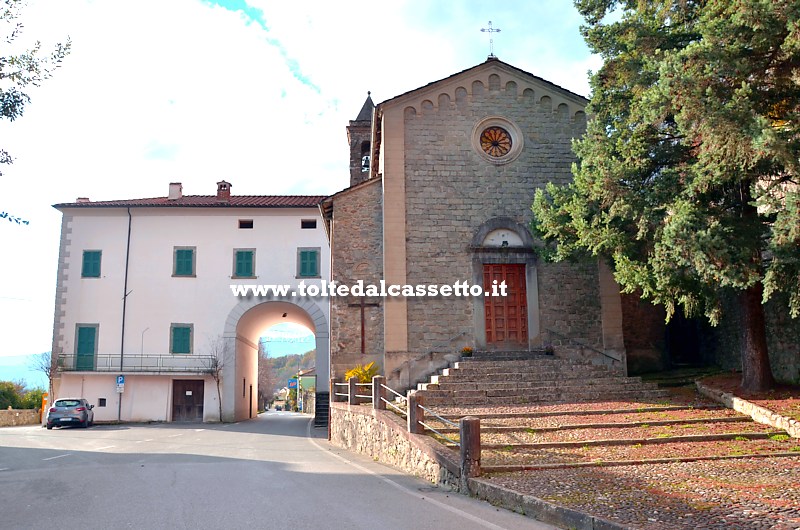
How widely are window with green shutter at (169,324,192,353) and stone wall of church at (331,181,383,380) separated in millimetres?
12830

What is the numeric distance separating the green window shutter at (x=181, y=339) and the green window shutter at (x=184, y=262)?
8.09 feet

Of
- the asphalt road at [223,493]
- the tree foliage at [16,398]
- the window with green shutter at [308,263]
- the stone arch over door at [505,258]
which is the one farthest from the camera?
the tree foliage at [16,398]

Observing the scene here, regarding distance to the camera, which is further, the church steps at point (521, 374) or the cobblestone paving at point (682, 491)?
the church steps at point (521, 374)

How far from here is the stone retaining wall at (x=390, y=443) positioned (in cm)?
942

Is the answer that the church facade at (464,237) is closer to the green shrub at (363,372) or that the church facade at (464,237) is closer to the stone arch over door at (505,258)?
the stone arch over door at (505,258)

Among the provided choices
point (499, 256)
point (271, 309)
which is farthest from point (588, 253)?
point (271, 309)

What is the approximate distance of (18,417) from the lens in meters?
30.2

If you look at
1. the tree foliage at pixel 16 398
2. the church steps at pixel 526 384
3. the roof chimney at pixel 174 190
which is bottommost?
the tree foliage at pixel 16 398

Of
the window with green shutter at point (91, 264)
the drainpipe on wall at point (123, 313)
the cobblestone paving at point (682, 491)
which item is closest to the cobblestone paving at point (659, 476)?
the cobblestone paving at point (682, 491)

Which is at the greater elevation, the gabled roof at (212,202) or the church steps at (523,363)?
the gabled roof at (212,202)

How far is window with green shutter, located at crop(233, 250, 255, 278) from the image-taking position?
98.0ft

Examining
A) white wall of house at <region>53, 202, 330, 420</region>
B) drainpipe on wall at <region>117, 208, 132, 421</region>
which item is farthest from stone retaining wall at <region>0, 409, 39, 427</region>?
drainpipe on wall at <region>117, 208, 132, 421</region>

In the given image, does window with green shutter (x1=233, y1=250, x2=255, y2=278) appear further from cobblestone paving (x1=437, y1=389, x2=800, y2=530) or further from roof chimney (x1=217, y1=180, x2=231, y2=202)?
cobblestone paving (x1=437, y1=389, x2=800, y2=530)

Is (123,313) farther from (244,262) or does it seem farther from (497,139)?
(497,139)
